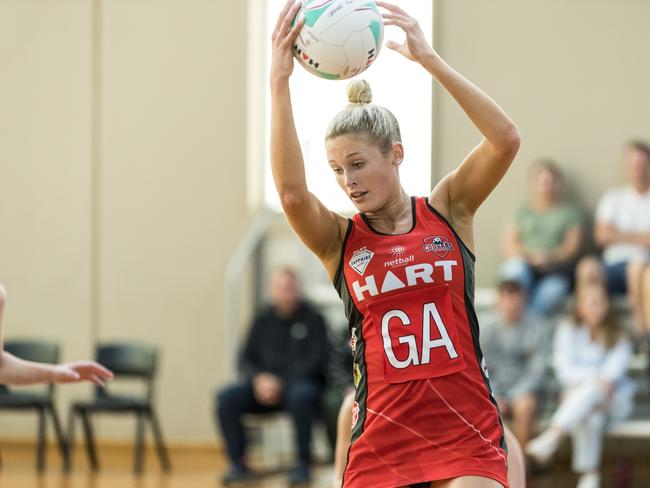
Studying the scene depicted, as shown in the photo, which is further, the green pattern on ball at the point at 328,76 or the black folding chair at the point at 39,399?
the black folding chair at the point at 39,399

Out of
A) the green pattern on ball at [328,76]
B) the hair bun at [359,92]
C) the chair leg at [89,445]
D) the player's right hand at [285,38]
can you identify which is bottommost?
the chair leg at [89,445]

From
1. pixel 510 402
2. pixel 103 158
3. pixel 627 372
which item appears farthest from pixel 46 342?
pixel 627 372

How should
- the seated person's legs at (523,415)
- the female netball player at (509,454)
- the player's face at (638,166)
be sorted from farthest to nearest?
1. the player's face at (638,166)
2. the seated person's legs at (523,415)
3. the female netball player at (509,454)

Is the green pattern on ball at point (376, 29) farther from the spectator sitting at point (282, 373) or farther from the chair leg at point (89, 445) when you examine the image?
the chair leg at point (89, 445)

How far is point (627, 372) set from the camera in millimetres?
7922

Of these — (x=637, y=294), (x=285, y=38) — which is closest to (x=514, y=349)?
(x=637, y=294)

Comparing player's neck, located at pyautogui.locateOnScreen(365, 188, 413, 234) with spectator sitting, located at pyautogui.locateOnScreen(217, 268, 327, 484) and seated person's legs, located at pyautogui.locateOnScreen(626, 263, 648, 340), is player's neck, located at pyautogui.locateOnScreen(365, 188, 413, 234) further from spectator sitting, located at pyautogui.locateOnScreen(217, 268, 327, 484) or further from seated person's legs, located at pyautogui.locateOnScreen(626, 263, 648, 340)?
seated person's legs, located at pyautogui.locateOnScreen(626, 263, 648, 340)

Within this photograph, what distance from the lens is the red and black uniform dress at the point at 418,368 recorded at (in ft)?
9.11

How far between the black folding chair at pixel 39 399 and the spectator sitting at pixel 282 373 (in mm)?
1603

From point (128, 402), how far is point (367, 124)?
20.8 ft

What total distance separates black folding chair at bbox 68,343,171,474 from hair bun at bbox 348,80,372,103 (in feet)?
20.1

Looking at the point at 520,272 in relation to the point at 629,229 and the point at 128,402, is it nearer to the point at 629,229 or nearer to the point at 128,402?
the point at 629,229

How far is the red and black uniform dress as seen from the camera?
2775 mm

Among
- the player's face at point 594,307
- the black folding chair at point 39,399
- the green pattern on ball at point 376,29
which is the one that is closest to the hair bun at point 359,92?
the green pattern on ball at point 376,29
